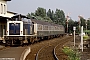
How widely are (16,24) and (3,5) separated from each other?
20.5 ft

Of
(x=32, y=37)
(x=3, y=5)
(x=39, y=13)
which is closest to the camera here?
(x=32, y=37)

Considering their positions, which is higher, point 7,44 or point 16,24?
point 16,24

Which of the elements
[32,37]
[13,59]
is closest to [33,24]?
[32,37]

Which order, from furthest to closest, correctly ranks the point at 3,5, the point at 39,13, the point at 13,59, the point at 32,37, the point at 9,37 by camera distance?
1. the point at 39,13
2. the point at 3,5
3. the point at 32,37
4. the point at 9,37
5. the point at 13,59

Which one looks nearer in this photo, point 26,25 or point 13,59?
point 13,59

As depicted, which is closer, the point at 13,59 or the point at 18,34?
the point at 13,59

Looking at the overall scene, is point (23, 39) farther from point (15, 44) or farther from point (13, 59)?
point (13, 59)

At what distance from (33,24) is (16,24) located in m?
3.67

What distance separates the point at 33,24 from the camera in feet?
101

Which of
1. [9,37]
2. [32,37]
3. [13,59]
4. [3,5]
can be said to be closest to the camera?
[13,59]

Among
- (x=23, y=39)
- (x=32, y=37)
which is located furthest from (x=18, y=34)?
(x=32, y=37)

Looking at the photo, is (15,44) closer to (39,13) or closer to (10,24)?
(10,24)

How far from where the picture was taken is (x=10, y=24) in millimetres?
27453

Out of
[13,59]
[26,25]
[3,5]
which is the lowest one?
[13,59]
